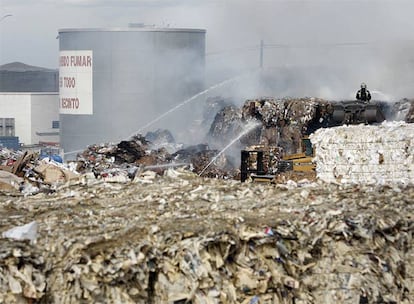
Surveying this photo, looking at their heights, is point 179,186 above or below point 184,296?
above

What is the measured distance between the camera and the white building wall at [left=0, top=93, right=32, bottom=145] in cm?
4766

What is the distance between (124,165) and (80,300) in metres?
13.8

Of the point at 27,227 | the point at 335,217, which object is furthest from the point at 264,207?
the point at 27,227

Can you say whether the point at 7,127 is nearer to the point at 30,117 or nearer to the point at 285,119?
the point at 30,117

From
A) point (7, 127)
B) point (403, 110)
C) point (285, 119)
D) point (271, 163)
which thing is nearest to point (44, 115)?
point (7, 127)

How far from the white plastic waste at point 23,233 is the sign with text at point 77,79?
32.5 meters

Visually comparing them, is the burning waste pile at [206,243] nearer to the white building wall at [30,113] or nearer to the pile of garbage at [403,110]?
the pile of garbage at [403,110]

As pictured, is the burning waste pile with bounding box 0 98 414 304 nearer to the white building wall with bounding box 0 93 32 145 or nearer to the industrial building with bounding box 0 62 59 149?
the industrial building with bounding box 0 62 59 149

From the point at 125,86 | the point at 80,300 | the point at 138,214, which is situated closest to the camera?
the point at 80,300

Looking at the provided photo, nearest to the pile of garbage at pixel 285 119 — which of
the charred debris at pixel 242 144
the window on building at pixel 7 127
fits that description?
the charred debris at pixel 242 144

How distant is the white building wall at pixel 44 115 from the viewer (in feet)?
157

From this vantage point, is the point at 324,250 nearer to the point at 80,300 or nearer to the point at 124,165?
the point at 80,300

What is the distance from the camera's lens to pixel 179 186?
9.52m

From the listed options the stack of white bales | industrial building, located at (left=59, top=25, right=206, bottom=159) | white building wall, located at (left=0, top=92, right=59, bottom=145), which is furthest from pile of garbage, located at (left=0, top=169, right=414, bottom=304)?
white building wall, located at (left=0, top=92, right=59, bottom=145)
